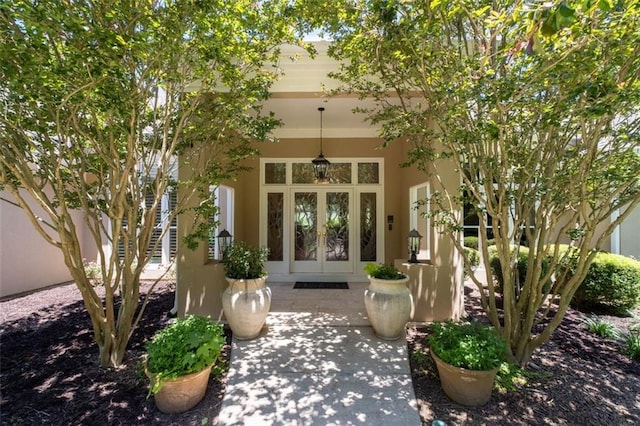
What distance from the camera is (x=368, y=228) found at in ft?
23.2

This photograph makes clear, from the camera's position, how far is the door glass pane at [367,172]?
7.12m

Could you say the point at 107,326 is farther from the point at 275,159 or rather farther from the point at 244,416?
the point at 275,159

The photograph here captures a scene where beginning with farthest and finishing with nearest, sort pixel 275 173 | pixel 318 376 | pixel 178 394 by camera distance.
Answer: pixel 275 173
pixel 318 376
pixel 178 394

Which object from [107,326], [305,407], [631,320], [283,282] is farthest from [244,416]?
[631,320]

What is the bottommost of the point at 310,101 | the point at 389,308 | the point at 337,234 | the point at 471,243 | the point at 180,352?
the point at 180,352

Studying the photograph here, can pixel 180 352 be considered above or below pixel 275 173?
below

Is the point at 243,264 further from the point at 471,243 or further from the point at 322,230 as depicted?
the point at 471,243

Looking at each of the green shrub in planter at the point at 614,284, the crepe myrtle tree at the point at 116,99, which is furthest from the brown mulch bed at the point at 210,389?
the green shrub in planter at the point at 614,284

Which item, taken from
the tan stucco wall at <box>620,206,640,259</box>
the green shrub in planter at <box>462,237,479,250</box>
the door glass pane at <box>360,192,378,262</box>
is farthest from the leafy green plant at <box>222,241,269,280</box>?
the tan stucco wall at <box>620,206,640,259</box>

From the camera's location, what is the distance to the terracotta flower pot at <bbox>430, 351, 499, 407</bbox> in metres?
2.67

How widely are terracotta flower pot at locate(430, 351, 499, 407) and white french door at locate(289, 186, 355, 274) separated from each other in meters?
4.27

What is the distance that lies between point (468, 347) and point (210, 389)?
262 cm

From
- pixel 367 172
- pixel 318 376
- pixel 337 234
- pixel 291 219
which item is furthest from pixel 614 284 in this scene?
pixel 291 219

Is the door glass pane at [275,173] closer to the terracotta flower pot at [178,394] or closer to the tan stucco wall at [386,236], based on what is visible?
the tan stucco wall at [386,236]
